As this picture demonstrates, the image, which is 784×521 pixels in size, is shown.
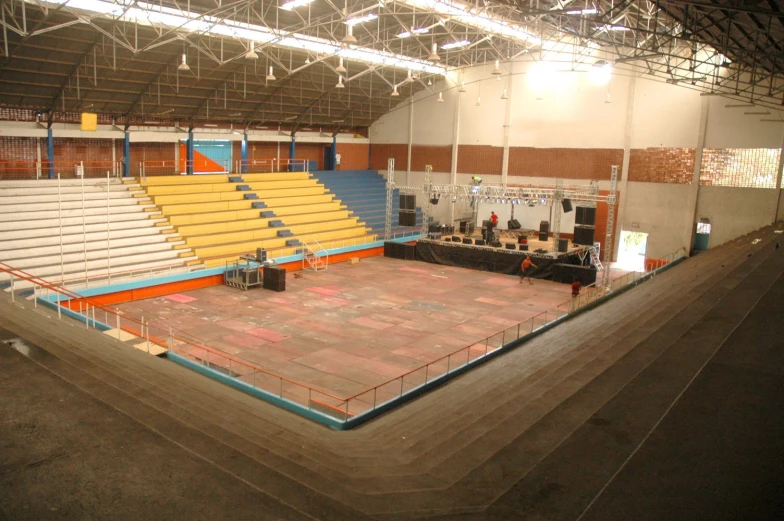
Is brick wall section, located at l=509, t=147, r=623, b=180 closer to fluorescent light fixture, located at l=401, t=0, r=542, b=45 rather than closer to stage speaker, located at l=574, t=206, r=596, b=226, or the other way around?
stage speaker, located at l=574, t=206, r=596, b=226

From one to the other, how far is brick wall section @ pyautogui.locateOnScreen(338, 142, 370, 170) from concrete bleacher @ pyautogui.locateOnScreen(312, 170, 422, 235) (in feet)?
3.44

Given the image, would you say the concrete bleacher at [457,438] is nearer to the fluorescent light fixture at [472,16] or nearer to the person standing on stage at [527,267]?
the person standing on stage at [527,267]

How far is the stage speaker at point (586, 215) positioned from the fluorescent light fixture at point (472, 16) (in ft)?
25.7

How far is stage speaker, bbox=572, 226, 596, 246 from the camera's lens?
24.6m

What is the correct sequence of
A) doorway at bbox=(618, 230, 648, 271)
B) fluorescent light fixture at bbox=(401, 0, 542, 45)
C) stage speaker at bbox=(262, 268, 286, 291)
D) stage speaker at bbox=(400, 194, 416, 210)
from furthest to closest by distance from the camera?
doorway at bbox=(618, 230, 648, 271) → stage speaker at bbox=(400, 194, 416, 210) → stage speaker at bbox=(262, 268, 286, 291) → fluorescent light fixture at bbox=(401, 0, 542, 45)

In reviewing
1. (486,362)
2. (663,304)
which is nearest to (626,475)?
(486,362)

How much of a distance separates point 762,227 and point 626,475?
82.8 ft

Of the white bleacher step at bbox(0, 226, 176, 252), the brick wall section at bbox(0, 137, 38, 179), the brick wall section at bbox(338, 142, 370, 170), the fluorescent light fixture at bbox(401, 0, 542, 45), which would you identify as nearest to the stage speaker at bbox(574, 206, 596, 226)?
the fluorescent light fixture at bbox(401, 0, 542, 45)

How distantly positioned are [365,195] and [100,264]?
1828 centimetres

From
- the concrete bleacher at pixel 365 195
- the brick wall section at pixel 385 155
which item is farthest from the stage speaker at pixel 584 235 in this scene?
the brick wall section at pixel 385 155

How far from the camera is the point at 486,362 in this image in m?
14.1

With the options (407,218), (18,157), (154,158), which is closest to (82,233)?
(18,157)

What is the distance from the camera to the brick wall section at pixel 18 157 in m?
24.2

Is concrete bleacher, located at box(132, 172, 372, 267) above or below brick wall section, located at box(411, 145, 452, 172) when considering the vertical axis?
below
